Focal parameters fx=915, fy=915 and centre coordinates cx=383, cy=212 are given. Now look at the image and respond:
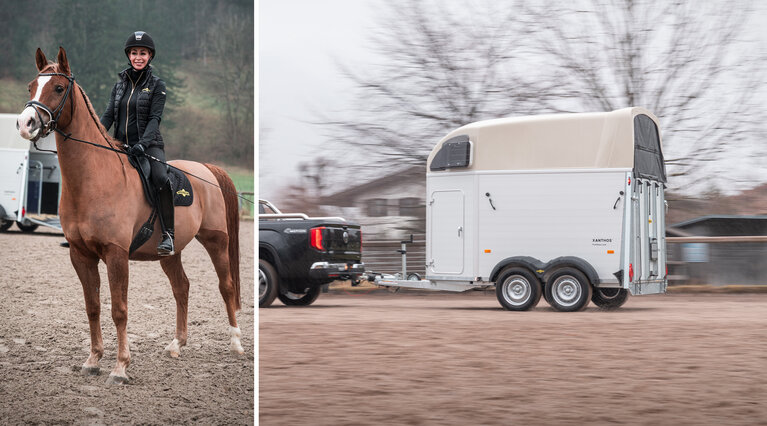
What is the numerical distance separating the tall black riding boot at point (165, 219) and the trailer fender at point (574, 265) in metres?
6.42

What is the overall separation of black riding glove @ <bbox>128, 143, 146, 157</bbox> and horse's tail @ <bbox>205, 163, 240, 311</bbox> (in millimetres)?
→ 1151

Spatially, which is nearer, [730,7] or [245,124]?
[730,7]

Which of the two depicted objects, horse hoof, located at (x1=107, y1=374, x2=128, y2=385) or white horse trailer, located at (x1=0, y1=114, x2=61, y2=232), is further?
white horse trailer, located at (x1=0, y1=114, x2=61, y2=232)

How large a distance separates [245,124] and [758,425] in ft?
62.5

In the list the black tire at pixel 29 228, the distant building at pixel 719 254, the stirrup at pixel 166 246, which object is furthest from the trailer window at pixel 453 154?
the black tire at pixel 29 228

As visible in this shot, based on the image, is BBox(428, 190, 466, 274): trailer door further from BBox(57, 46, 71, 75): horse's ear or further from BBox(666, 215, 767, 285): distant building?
BBox(57, 46, 71, 75): horse's ear

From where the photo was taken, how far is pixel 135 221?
5.51 m

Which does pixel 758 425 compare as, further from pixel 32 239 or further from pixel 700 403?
pixel 32 239

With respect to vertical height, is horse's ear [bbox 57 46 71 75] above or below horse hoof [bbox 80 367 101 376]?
above

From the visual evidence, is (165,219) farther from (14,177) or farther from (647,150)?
(14,177)

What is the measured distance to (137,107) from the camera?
5500 millimetres

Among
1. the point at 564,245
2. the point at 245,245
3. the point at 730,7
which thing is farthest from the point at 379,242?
the point at 730,7

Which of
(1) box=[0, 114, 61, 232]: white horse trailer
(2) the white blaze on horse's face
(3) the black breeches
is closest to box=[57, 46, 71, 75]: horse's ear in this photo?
(2) the white blaze on horse's face

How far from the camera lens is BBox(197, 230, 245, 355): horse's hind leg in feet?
20.8
